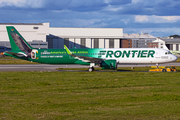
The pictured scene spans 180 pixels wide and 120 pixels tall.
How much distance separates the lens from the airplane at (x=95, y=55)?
41.2 m

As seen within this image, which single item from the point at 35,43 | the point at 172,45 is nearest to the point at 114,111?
the point at 35,43

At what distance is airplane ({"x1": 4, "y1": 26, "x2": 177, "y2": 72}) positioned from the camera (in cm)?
4125

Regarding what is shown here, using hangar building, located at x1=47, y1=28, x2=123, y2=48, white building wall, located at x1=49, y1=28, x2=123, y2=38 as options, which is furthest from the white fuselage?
white building wall, located at x1=49, y1=28, x2=123, y2=38

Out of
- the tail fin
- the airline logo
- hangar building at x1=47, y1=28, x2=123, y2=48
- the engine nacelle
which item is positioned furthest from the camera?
hangar building at x1=47, y1=28, x2=123, y2=48

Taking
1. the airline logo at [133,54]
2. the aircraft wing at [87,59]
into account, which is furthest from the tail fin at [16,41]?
the airline logo at [133,54]

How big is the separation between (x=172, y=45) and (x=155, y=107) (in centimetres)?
14953

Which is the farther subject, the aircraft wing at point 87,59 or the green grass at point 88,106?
the aircraft wing at point 87,59

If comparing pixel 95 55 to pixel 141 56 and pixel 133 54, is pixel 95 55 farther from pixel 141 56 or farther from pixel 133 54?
pixel 141 56

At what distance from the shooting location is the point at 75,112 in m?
13.1

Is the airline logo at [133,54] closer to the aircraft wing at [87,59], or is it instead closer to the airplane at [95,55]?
the airplane at [95,55]

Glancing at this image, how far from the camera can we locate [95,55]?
42375mm

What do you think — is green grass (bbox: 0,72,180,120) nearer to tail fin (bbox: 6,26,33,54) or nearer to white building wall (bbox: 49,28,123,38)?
tail fin (bbox: 6,26,33,54)

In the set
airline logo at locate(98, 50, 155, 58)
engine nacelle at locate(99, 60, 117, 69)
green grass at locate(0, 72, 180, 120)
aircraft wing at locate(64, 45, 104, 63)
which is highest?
airline logo at locate(98, 50, 155, 58)

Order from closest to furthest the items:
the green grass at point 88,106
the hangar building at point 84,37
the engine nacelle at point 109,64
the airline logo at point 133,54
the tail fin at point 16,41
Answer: the green grass at point 88,106, the engine nacelle at point 109,64, the airline logo at point 133,54, the tail fin at point 16,41, the hangar building at point 84,37
